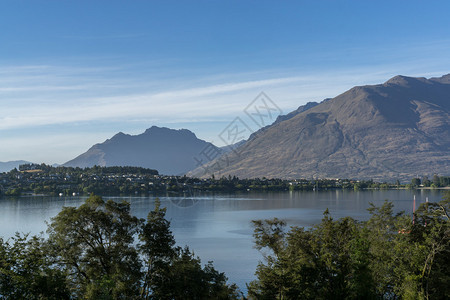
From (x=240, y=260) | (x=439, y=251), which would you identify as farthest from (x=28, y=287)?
(x=240, y=260)

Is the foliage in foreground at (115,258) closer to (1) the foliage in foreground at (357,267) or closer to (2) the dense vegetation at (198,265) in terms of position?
(2) the dense vegetation at (198,265)

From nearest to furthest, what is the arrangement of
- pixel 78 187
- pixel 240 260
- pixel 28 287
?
pixel 28 287, pixel 240 260, pixel 78 187

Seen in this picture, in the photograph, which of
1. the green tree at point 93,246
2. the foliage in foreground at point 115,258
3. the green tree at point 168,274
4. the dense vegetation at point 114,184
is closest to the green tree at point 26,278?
the foliage in foreground at point 115,258

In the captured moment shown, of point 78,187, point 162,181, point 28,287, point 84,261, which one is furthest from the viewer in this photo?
point 162,181

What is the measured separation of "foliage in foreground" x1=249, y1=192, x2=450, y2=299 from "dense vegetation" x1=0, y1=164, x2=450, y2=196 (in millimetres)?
99328

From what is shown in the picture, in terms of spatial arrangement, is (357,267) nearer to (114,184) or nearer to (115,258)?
(115,258)

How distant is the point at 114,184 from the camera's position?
132 metres

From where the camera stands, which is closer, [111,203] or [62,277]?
[62,277]

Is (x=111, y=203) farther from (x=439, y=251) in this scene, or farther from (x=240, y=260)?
(x=240, y=260)

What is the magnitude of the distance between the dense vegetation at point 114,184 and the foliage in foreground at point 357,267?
326 feet

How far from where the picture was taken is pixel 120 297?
1853cm

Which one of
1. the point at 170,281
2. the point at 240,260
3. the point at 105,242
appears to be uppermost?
the point at 105,242

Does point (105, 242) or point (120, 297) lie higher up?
point (105, 242)

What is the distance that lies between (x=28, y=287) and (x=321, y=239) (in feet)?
38.8
